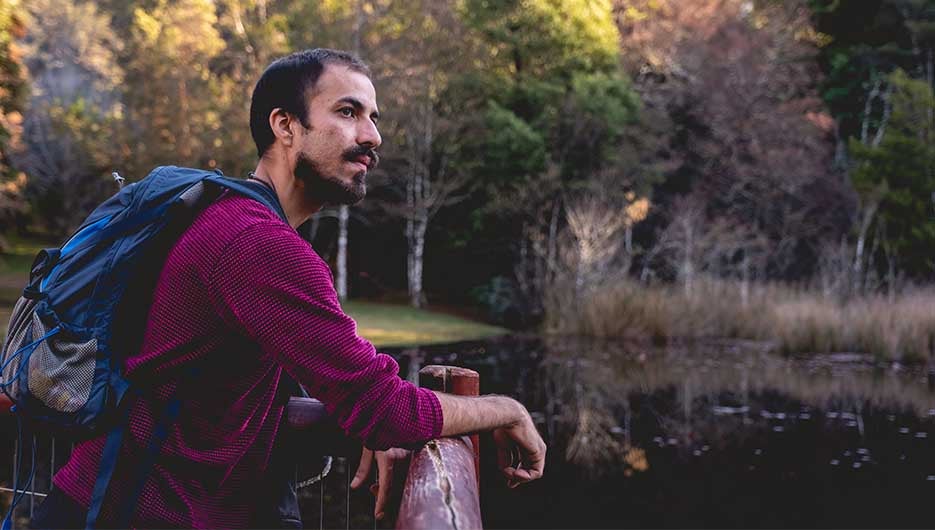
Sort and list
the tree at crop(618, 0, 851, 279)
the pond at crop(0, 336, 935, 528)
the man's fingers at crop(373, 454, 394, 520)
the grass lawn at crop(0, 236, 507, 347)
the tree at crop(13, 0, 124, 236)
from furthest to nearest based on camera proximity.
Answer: the tree at crop(13, 0, 124, 236) → the tree at crop(618, 0, 851, 279) → the grass lawn at crop(0, 236, 507, 347) → the pond at crop(0, 336, 935, 528) → the man's fingers at crop(373, 454, 394, 520)

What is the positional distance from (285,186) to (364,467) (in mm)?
487

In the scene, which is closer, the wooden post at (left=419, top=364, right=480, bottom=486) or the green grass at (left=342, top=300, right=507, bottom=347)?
the wooden post at (left=419, top=364, right=480, bottom=486)

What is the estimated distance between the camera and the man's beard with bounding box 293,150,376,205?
1562 mm

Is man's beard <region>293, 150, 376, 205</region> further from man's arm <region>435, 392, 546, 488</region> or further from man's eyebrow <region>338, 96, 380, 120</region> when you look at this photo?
man's arm <region>435, 392, 546, 488</region>

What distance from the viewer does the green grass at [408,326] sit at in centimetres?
1634

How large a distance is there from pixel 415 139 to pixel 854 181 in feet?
33.6

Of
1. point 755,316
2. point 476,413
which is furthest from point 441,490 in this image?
point 755,316

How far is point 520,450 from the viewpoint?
1.47 m

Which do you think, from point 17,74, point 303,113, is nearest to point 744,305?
point 17,74

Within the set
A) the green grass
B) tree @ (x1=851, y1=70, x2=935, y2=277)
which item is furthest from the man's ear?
tree @ (x1=851, y1=70, x2=935, y2=277)

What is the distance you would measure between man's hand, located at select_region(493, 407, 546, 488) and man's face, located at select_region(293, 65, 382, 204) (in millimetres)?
457

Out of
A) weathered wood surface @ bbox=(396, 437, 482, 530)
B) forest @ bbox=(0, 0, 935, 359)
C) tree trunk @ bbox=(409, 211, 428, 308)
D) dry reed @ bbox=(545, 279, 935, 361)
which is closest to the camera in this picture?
weathered wood surface @ bbox=(396, 437, 482, 530)

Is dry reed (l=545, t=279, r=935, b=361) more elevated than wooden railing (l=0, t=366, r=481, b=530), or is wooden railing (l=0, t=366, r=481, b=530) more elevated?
wooden railing (l=0, t=366, r=481, b=530)

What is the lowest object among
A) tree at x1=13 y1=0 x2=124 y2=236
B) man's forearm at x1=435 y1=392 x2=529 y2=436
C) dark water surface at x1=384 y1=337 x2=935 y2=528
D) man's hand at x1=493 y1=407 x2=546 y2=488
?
dark water surface at x1=384 y1=337 x2=935 y2=528
